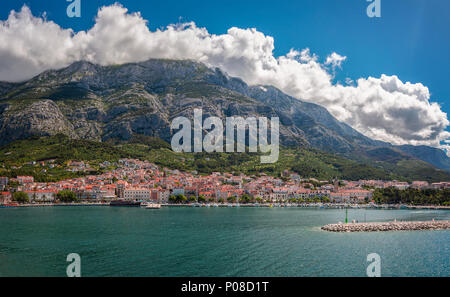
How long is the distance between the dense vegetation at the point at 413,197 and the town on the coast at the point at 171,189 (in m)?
3.47

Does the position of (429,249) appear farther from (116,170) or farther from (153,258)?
(116,170)

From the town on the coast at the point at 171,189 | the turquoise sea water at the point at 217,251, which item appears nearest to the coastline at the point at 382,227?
the turquoise sea water at the point at 217,251

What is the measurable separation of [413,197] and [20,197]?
96.4 metres

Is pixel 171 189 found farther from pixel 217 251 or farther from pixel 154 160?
pixel 217 251

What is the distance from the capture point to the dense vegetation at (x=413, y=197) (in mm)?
83312

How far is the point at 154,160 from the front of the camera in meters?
117

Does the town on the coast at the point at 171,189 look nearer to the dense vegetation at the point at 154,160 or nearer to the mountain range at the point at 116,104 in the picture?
the dense vegetation at the point at 154,160

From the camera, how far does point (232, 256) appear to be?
72.7ft

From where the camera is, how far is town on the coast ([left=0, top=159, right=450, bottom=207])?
7981cm

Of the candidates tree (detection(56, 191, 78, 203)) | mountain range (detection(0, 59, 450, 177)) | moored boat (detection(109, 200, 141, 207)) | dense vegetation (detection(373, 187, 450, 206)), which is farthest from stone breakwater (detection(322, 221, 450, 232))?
mountain range (detection(0, 59, 450, 177))

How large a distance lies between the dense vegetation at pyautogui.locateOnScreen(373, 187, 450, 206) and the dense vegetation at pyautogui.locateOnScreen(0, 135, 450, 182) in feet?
104

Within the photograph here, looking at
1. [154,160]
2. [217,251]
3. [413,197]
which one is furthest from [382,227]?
[154,160]

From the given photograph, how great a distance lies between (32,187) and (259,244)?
74951mm

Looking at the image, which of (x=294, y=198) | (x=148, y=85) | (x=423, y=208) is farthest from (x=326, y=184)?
(x=148, y=85)
